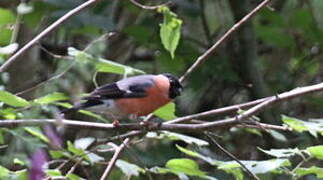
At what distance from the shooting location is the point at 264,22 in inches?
178

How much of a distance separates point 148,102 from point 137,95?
0.07 metres

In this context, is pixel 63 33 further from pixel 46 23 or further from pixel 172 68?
pixel 172 68

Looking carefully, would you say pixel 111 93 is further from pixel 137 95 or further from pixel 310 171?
pixel 310 171

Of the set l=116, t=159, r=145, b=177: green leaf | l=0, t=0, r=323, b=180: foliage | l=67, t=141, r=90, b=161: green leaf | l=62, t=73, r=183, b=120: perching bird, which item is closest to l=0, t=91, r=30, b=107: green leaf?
l=67, t=141, r=90, b=161: green leaf

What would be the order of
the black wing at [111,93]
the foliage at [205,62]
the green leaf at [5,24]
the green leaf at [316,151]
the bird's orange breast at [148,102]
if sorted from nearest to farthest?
1. the green leaf at [5,24]
2. the green leaf at [316,151]
3. the black wing at [111,93]
4. the bird's orange breast at [148,102]
5. the foliage at [205,62]

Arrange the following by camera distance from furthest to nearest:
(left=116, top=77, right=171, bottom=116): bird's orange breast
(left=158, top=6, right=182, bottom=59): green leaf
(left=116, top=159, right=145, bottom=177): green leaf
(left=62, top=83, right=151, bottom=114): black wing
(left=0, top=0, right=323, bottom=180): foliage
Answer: (left=0, top=0, right=323, bottom=180): foliage → (left=116, top=77, right=171, bottom=116): bird's orange breast → (left=62, top=83, right=151, bottom=114): black wing → (left=158, top=6, right=182, bottom=59): green leaf → (left=116, top=159, right=145, bottom=177): green leaf

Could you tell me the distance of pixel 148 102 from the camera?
294 cm

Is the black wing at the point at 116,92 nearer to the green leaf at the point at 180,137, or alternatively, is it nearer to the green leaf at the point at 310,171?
the green leaf at the point at 180,137

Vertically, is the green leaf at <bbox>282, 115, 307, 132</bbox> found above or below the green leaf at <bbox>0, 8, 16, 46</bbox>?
below

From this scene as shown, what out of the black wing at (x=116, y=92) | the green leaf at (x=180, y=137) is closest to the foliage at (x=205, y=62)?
the black wing at (x=116, y=92)

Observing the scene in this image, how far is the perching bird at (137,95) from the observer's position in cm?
279

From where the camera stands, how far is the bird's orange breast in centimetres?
290

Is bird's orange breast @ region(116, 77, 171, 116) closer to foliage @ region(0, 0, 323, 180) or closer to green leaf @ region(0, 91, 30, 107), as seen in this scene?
foliage @ region(0, 0, 323, 180)

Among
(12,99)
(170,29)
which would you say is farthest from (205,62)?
(12,99)
